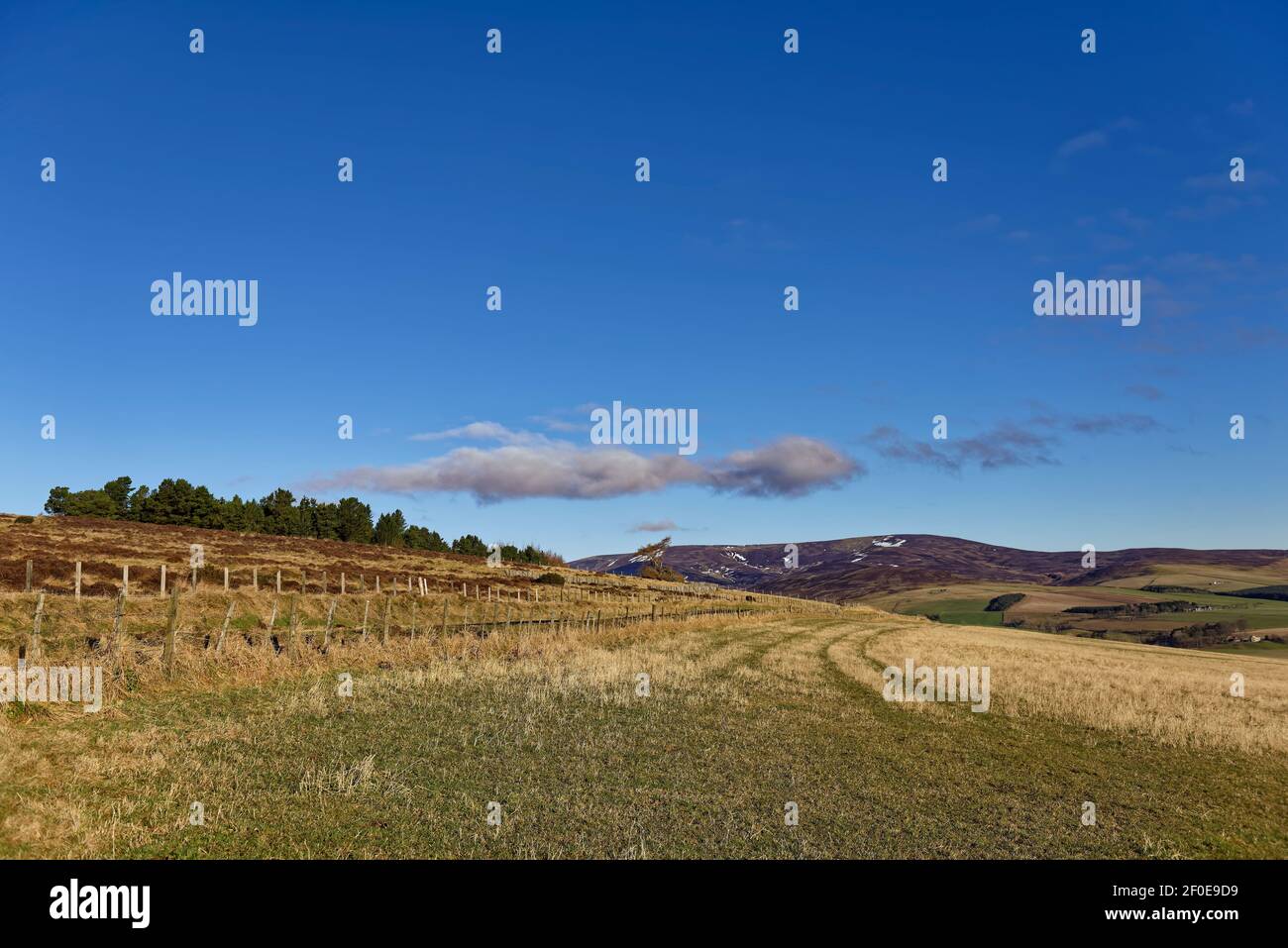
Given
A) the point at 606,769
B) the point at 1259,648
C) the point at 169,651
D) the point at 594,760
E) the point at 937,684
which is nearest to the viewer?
the point at 606,769

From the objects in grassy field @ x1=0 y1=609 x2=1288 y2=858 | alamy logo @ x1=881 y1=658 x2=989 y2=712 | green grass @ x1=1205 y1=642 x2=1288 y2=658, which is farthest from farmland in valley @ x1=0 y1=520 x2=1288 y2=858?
green grass @ x1=1205 y1=642 x2=1288 y2=658

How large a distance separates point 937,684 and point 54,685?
27.8 meters

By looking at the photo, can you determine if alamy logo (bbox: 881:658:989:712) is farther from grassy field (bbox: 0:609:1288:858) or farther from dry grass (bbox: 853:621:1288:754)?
grassy field (bbox: 0:609:1288:858)

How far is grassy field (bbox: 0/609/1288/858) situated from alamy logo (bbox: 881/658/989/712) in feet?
3.24

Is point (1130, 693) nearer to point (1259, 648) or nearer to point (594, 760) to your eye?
point (594, 760)

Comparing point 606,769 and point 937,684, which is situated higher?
point 606,769

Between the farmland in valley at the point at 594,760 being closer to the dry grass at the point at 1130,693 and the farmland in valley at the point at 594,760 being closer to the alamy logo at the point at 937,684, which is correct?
the dry grass at the point at 1130,693

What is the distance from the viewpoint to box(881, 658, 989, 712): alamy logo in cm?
2572

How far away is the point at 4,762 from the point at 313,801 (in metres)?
4.85
